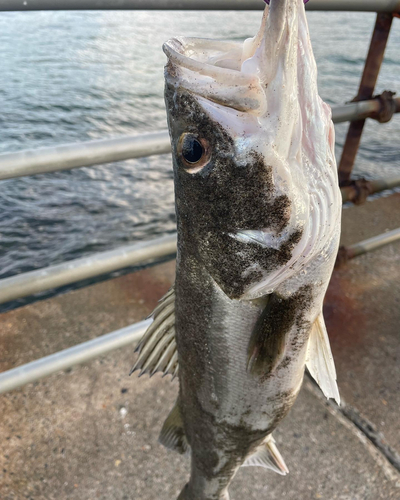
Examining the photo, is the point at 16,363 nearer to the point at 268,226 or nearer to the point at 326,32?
the point at 268,226

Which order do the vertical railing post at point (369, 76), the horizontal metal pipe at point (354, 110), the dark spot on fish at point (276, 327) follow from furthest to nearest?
the vertical railing post at point (369, 76)
the horizontal metal pipe at point (354, 110)
the dark spot on fish at point (276, 327)

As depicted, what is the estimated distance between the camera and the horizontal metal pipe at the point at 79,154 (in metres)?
1.67

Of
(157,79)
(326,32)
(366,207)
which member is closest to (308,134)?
(366,207)

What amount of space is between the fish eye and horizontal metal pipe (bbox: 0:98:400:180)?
712 mm

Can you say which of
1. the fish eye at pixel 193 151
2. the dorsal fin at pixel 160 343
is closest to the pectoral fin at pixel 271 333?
the dorsal fin at pixel 160 343

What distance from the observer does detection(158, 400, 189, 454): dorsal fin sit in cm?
178

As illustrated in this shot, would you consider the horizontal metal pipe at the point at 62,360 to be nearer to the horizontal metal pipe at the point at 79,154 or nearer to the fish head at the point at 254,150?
the horizontal metal pipe at the point at 79,154

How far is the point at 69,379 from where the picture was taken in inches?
107

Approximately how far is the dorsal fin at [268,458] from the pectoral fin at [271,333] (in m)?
0.54

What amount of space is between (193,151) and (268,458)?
1.30 m

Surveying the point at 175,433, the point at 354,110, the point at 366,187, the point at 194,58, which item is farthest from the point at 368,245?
the point at 194,58

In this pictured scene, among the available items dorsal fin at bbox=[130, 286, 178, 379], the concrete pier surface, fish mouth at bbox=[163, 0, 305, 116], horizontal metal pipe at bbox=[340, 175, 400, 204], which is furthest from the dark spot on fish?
horizontal metal pipe at bbox=[340, 175, 400, 204]

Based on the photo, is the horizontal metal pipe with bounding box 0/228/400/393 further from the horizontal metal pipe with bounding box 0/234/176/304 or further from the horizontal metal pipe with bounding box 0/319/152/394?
the horizontal metal pipe with bounding box 0/234/176/304

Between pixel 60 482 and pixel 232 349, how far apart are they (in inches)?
53.2
